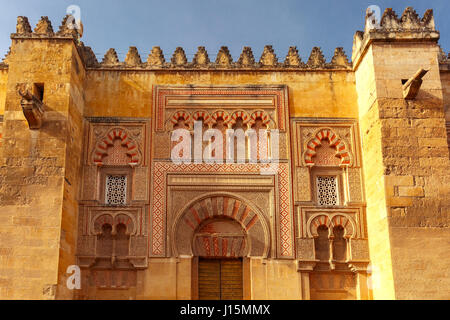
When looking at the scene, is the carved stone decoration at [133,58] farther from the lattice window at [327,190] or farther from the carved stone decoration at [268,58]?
the lattice window at [327,190]

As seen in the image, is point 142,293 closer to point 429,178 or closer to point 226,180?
point 226,180

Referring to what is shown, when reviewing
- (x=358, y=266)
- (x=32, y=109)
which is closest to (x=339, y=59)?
(x=358, y=266)

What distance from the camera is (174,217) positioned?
8.17 metres

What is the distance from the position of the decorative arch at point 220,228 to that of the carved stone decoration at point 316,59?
243cm

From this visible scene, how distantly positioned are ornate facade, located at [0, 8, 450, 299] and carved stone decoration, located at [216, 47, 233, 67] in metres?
0.04

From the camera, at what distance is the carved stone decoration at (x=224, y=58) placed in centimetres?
894

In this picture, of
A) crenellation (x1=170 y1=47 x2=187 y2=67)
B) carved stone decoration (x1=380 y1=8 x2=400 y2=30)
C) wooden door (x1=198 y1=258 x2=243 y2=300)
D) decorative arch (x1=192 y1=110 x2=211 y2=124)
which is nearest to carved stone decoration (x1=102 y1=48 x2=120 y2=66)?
crenellation (x1=170 y1=47 x2=187 y2=67)

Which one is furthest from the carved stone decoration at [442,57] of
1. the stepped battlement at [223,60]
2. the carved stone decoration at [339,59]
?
the carved stone decoration at [339,59]

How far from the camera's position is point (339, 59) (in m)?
9.00

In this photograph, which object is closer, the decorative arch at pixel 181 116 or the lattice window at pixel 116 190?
the lattice window at pixel 116 190

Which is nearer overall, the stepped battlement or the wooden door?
the wooden door

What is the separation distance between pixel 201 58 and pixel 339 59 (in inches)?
84.4

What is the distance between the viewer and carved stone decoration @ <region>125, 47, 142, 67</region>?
8909mm

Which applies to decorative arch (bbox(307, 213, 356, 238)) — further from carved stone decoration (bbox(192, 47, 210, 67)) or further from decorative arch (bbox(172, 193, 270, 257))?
carved stone decoration (bbox(192, 47, 210, 67))
